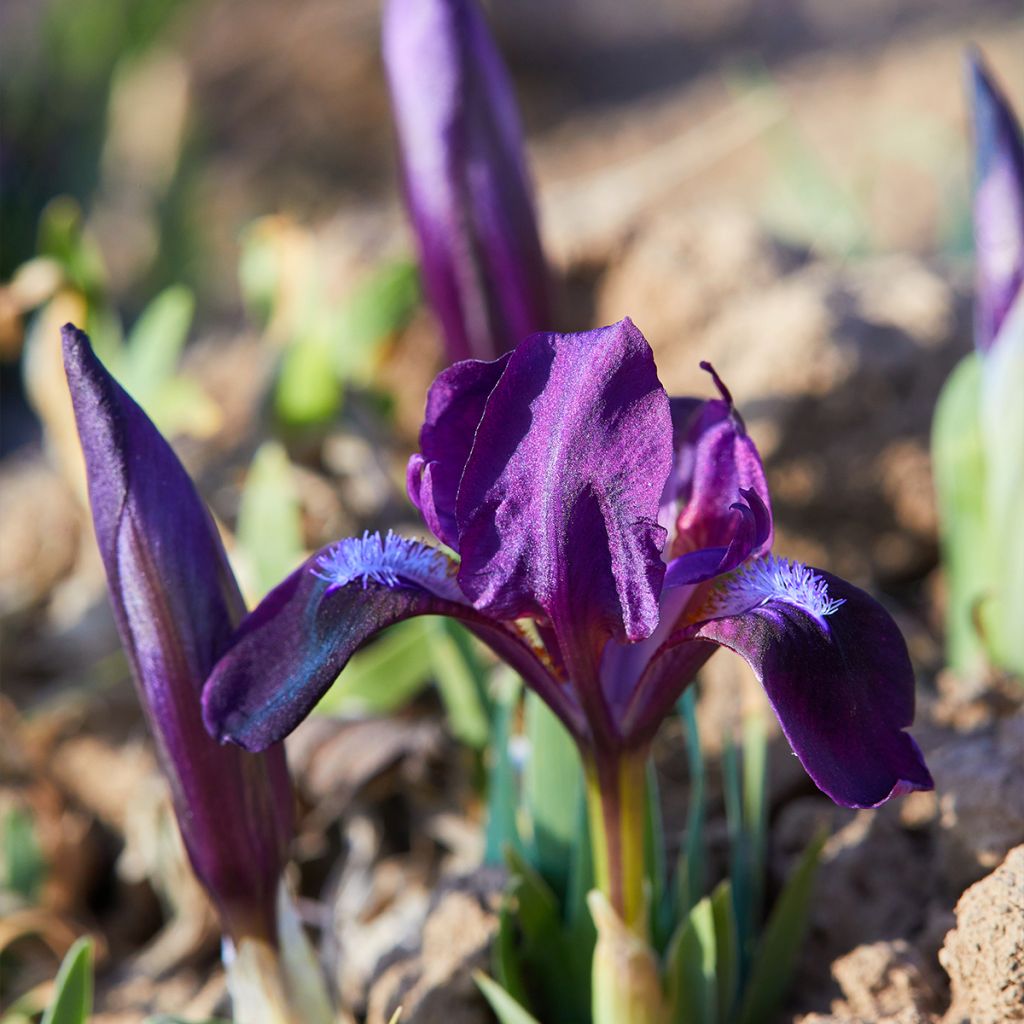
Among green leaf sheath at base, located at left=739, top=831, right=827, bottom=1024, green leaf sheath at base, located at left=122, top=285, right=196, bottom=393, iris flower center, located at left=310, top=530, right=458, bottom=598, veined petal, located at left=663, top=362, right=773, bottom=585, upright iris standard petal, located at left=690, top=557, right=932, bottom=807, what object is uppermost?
green leaf sheath at base, located at left=122, top=285, right=196, bottom=393

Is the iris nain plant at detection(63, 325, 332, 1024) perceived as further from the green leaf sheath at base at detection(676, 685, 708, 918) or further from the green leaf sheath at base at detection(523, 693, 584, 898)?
the green leaf sheath at base at detection(676, 685, 708, 918)

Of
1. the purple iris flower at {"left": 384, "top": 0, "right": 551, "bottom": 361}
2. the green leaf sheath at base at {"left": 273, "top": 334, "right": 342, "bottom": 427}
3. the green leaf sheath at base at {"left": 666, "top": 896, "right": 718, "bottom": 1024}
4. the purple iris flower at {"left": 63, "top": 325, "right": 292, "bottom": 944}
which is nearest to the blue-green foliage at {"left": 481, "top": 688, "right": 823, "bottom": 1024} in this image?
the green leaf sheath at base at {"left": 666, "top": 896, "right": 718, "bottom": 1024}

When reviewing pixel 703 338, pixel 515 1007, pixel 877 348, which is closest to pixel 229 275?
pixel 703 338

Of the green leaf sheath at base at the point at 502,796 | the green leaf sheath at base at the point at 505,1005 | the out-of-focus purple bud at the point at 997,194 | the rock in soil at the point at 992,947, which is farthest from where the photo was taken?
the out-of-focus purple bud at the point at 997,194

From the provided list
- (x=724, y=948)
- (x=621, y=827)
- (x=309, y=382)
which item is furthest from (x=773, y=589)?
(x=309, y=382)

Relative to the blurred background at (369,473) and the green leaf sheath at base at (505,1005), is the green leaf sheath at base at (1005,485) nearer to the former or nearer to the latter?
the blurred background at (369,473)

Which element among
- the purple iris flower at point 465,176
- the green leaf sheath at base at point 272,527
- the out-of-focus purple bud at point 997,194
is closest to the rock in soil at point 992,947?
the out-of-focus purple bud at point 997,194
